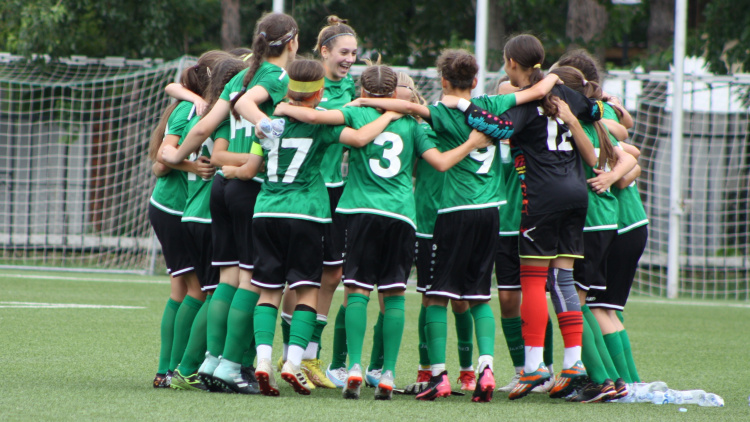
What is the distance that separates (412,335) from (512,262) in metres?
2.46

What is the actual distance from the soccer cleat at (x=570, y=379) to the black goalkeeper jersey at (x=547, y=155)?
80 cm

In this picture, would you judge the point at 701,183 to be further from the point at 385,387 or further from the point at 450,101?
the point at 385,387

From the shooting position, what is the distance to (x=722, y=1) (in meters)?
14.3

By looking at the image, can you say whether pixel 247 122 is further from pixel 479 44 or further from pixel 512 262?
pixel 479 44

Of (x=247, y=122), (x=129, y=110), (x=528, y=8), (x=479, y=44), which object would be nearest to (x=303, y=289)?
(x=247, y=122)

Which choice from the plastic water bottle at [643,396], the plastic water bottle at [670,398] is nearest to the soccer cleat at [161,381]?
the plastic water bottle at [643,396]

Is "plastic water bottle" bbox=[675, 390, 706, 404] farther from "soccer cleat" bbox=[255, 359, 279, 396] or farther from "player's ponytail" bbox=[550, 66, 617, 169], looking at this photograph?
"soccer cleat" bbox=[255, 359, 279, 396]

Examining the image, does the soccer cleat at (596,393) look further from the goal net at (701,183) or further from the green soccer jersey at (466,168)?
the goal net at (701,183)

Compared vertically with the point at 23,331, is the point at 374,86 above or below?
above

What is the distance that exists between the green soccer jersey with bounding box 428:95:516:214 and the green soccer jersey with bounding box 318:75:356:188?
67 centimetres

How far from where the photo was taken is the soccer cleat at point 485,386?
14.0ft

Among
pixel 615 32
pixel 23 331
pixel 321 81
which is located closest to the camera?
pixel 321 81

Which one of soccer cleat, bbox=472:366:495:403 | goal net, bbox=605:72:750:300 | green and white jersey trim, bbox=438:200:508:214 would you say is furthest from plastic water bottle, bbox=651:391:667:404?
goal net, bbox=605:72:750:300

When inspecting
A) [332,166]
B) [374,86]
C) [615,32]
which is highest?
[615,32]
